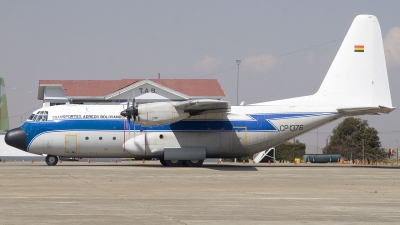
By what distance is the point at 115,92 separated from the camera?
242 feet

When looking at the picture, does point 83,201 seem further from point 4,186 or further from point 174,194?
point 4,186

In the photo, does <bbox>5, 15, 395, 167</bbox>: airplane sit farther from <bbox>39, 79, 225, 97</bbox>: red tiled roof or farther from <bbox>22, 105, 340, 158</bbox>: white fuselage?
<bbox>39, 79, 225, 97</bbox>: red tiled roof

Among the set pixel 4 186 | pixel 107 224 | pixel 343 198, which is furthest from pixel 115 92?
pixel 107 224

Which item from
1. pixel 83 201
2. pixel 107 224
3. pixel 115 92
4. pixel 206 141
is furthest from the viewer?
pixel 115 92

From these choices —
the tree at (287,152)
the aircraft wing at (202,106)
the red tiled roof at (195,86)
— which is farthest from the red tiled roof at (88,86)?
the aircraft wing at (202,106)

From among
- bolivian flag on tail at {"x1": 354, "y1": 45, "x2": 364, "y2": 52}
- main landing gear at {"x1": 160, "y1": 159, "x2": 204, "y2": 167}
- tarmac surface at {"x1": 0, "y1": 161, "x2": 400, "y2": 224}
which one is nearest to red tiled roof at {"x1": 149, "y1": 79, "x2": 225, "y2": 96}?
main landing gear at {"x1": 160, "y1": 159, "x2": 204, "y2": 167}

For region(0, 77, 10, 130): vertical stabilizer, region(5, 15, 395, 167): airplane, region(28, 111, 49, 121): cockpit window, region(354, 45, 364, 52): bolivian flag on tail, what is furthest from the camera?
region(0, 77, 10, 130): vertical stabilizer

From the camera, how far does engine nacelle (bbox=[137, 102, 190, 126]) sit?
36.8 meters

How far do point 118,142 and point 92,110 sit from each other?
9.04 feet

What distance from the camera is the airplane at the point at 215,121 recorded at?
38719 mm

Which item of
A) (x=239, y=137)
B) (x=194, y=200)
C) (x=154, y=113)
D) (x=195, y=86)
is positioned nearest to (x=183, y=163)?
(x=239, y=137)

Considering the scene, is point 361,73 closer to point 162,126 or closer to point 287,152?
point 162,126

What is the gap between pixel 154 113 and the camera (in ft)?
121

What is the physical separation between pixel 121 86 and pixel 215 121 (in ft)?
132
